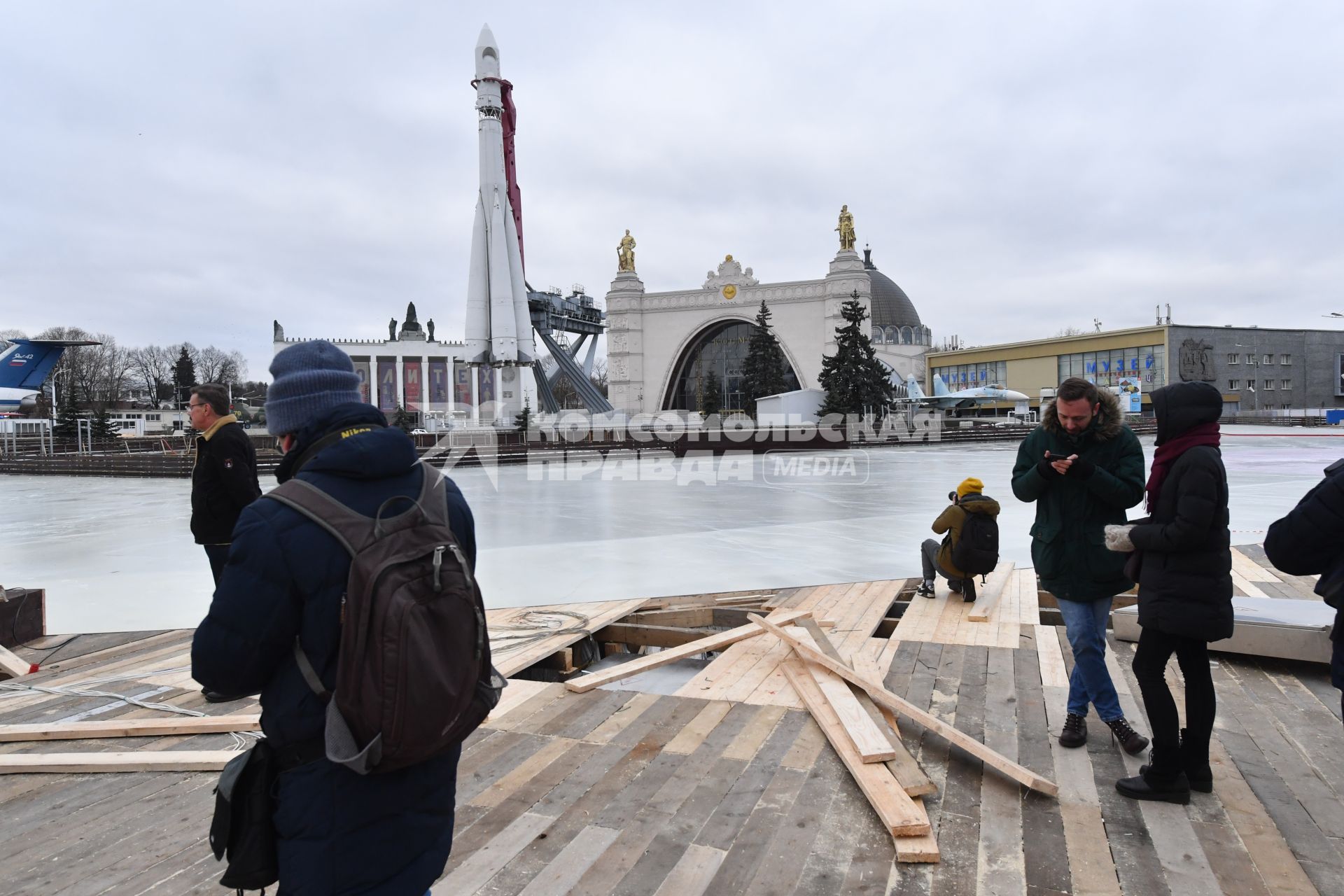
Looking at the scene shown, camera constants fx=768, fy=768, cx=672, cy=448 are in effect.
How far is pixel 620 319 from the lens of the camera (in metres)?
60.8

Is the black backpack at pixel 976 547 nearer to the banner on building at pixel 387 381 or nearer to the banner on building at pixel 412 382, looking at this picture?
the banner on building at pixel 387 381

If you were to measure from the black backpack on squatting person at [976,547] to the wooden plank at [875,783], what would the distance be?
2.27m

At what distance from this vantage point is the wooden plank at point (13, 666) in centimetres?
467

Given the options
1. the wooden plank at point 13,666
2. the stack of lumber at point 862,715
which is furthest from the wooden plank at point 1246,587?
the wooden plank at point 13,666

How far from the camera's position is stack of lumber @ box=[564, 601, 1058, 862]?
2801 millimetres

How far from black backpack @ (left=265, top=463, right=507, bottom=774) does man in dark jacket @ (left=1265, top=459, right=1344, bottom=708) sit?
2406 millimetres

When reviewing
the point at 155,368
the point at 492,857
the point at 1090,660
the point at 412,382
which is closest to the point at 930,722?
the point at 1090,660

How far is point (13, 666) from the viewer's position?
470 centimetres

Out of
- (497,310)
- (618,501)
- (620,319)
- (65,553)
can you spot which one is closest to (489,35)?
(497,310)

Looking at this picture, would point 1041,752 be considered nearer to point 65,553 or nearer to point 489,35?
point 65,553

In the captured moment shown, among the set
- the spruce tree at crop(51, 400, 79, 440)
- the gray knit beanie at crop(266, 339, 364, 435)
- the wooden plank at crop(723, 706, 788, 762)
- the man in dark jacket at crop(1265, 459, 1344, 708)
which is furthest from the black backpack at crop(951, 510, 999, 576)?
the spruce tree at crop(51, 400, 79, 440)

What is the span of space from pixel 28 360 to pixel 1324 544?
147ft

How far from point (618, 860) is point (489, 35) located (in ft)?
149

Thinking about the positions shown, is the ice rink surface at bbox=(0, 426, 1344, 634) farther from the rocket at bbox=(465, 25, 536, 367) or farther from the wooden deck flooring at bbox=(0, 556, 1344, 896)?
the rocket at bbox=(465, 25, 536, 367)
